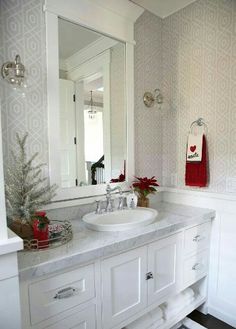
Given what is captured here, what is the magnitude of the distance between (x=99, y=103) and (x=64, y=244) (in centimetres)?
100

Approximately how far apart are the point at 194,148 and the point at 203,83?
0.51 meters

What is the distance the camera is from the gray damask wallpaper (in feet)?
4.18

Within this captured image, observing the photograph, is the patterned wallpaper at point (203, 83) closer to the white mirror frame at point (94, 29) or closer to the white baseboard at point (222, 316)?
the white mirror frame at point (94, 29)

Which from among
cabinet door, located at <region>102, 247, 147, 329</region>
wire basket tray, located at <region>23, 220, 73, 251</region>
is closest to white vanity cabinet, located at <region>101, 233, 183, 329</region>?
cabinet door, located at <region>102, 247, 147, 329</region>

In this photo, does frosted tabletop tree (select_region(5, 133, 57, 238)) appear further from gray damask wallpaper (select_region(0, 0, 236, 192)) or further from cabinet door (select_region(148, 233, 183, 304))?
cabinet door (select_region(148, 233, 183, 304))

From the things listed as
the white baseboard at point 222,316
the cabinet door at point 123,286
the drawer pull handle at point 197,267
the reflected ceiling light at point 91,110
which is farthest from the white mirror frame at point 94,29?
the white baseboard at point 222,316

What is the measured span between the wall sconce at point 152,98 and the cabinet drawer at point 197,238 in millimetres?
1059

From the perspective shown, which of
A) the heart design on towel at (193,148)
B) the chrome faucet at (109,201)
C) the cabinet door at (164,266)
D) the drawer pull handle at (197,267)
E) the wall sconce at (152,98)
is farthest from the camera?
the wall sconce at (152,98)

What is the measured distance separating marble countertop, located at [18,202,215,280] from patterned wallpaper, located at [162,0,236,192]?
458 mm

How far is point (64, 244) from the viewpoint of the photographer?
1.11 metres

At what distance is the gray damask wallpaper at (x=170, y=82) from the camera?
4.18ft

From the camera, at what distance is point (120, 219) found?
157 cm

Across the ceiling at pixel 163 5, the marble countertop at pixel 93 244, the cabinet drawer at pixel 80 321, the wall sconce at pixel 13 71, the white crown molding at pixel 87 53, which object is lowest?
the cabinet drawer at pixel 80 321

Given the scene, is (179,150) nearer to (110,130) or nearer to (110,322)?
(110,130)
